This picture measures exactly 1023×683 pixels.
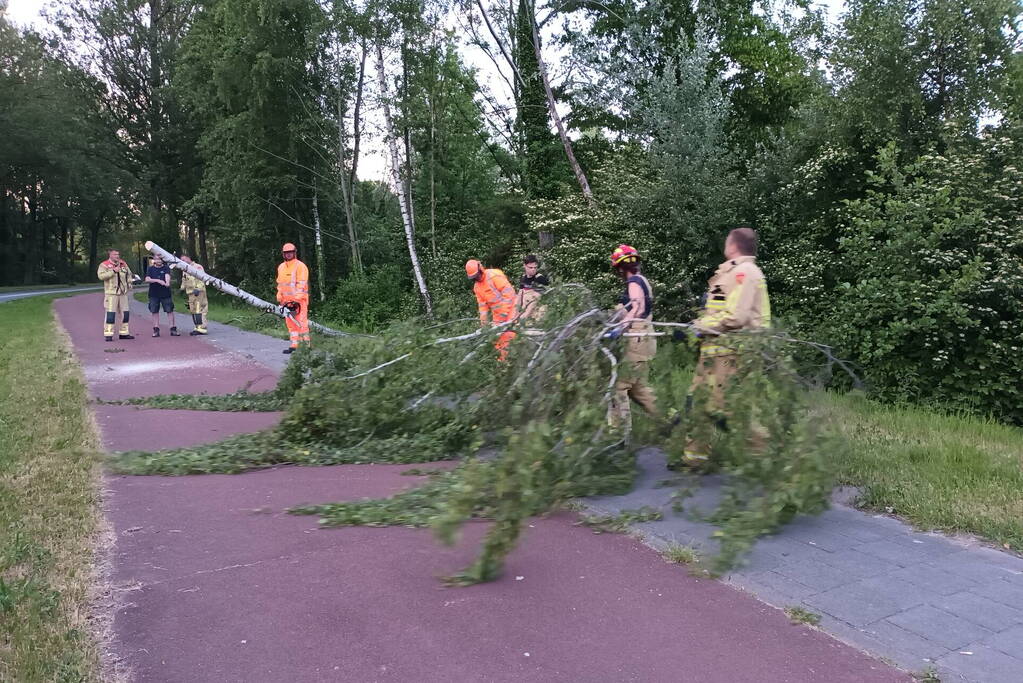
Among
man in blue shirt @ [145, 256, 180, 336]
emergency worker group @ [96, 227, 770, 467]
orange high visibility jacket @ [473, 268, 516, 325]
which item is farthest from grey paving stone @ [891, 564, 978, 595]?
man in blue shirt @ [145, 256, 180, 336]

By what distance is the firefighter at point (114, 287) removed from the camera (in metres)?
14.8

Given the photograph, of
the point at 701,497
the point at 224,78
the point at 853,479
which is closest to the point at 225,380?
the point at 701,497

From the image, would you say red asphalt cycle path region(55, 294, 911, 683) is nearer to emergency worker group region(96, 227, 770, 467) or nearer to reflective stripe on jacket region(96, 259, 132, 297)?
emergency worker group region(96, 227, 770, 467)

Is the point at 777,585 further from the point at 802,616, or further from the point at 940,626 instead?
the point at 940,626

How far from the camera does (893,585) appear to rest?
144 inches

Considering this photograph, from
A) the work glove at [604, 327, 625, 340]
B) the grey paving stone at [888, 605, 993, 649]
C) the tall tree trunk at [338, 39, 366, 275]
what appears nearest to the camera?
the grey paving stone at [888, 605, 993, 649]

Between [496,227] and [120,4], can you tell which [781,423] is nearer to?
[496,227]

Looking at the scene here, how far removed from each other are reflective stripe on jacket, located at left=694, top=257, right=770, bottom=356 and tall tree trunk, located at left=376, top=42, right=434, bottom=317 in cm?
1308

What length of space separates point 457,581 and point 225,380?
7.66 meters

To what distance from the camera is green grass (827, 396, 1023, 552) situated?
4.41 metres

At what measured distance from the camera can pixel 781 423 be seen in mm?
4613

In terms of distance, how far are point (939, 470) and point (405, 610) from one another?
3966 millimetres

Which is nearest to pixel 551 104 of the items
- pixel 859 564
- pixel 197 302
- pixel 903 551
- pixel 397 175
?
pixel 397 175

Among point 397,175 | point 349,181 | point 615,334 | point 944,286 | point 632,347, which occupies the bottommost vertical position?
point 632,347
